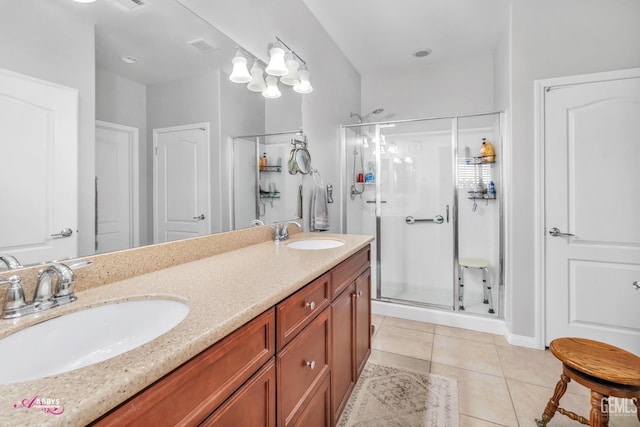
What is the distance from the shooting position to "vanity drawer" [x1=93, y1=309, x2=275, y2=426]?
521 millimetres

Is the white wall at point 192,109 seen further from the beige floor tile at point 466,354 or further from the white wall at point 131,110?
the beige floor tile at point 466,354

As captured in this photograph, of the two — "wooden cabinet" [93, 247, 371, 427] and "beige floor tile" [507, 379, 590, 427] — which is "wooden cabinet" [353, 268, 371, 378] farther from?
"beige floor tile" [507, 379, 590, 427]

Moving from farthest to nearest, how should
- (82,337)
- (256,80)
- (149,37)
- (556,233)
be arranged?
(556,233) → (256,80) → (149,37) → (82,337)

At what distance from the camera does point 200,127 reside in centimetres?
144

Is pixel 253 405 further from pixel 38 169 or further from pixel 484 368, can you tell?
pixel 484 368

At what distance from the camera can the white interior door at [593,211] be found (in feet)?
Answer: 6.91

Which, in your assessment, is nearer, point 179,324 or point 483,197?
point 179,324

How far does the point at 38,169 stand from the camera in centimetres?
87

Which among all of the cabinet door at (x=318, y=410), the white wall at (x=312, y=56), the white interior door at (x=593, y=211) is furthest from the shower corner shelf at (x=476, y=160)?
the cabinet door at (x=318, y=410)

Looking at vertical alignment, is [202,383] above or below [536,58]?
below

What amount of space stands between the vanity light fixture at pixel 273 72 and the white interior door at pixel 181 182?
50 cm

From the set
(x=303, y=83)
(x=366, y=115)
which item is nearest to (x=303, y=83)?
→ (x=303, y=83)

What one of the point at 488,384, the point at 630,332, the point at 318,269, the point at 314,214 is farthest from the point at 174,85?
the point at 630,332

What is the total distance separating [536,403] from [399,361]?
807 mm
